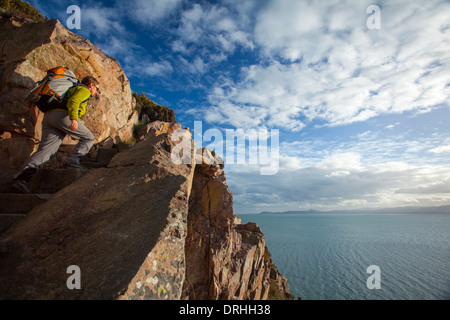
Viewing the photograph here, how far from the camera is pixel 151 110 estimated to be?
64.3 ft

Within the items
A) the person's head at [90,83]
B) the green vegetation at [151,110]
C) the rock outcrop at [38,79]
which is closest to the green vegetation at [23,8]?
the rock outcrop at [38,79]

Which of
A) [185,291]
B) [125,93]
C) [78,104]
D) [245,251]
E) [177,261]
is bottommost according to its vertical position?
[245,251]

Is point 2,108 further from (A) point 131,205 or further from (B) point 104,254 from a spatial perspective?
(B) point 104,254

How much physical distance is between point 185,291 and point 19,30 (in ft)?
45.5

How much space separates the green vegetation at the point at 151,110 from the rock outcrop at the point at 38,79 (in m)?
4.03

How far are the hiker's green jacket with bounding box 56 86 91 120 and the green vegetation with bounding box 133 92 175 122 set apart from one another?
1229 centimetres

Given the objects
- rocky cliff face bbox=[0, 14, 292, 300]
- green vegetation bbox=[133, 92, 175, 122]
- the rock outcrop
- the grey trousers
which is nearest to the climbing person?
the grey trousers

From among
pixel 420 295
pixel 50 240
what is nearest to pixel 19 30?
pixel 50 240

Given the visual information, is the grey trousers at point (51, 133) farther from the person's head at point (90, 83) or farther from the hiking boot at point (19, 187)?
the person's head at point (90, 83)

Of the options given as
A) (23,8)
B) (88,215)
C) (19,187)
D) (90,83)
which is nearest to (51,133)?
(19,187)

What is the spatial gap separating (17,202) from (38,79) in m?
6.24

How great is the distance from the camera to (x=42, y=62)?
340 inches

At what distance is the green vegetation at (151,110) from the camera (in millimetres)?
19098

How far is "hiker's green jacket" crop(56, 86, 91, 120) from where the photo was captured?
596cm
